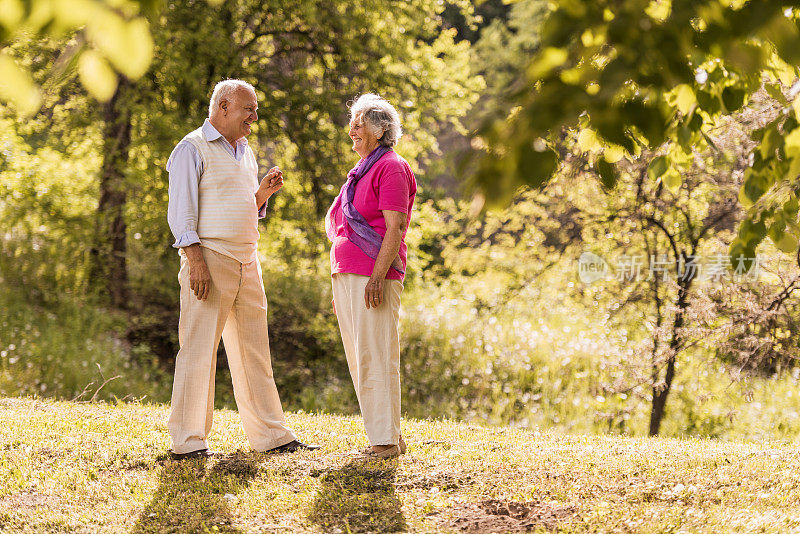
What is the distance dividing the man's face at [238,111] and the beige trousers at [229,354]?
0.70 m

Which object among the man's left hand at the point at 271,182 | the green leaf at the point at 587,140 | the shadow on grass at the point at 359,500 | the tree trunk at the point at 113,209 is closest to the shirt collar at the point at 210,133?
the man's left hand at the point at 271,182

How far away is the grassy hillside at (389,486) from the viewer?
3619 millimetres

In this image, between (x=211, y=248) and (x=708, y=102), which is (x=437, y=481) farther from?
(x=708, y=102)

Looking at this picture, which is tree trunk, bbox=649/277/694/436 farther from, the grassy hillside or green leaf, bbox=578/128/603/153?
green leaf, bbox=578/128/603/153

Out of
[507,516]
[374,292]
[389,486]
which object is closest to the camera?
[507,516]

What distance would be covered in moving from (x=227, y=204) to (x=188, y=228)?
0.86 ft

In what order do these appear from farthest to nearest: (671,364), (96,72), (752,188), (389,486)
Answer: (671,364)
(389,486)
(752,188)
(96,72)

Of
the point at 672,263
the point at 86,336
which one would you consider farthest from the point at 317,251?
the point at 672,263

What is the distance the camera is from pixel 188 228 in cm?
430

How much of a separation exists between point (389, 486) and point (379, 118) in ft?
6.44

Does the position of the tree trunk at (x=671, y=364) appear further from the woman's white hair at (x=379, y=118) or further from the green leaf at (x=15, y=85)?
the green leaf at (x=15, y=85)

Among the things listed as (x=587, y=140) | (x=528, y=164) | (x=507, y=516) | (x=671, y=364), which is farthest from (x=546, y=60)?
(x=671, y=364)

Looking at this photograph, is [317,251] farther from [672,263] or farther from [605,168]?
[605,168]

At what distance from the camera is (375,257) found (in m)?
4.35
